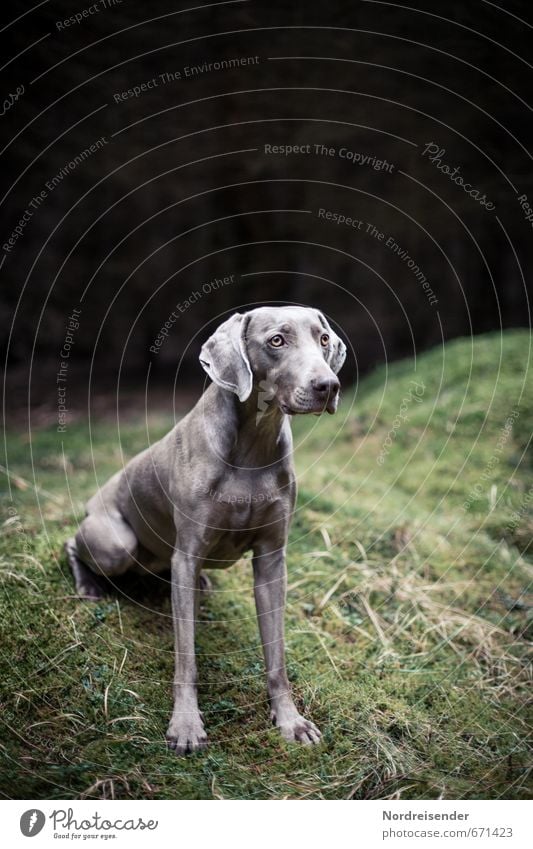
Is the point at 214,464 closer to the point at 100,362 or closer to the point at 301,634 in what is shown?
the point at 301,634

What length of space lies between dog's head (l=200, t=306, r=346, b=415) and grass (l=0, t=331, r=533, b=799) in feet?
6.14

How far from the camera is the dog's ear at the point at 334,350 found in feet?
13.4

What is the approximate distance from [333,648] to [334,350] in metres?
2.19

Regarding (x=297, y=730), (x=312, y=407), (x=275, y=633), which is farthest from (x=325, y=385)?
(x=297, y=730)

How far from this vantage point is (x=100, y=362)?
14.0m

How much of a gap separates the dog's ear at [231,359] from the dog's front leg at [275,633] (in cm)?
104

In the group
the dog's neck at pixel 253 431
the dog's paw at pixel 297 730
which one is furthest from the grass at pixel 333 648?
the dog's neck at pixel 253 431

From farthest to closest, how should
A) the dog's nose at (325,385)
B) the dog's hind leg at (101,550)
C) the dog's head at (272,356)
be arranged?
1. the dog's hind leg at (101,550)
2. the dog's head at (272,356)
3. the dog's nose at (325,385)

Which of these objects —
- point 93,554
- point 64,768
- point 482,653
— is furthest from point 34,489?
point 482,653

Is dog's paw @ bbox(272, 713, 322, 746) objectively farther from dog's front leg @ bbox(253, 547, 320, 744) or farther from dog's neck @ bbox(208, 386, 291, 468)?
dog's neck @ bbox(208, 386, 291, 468)

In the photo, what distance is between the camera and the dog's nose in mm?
3557
